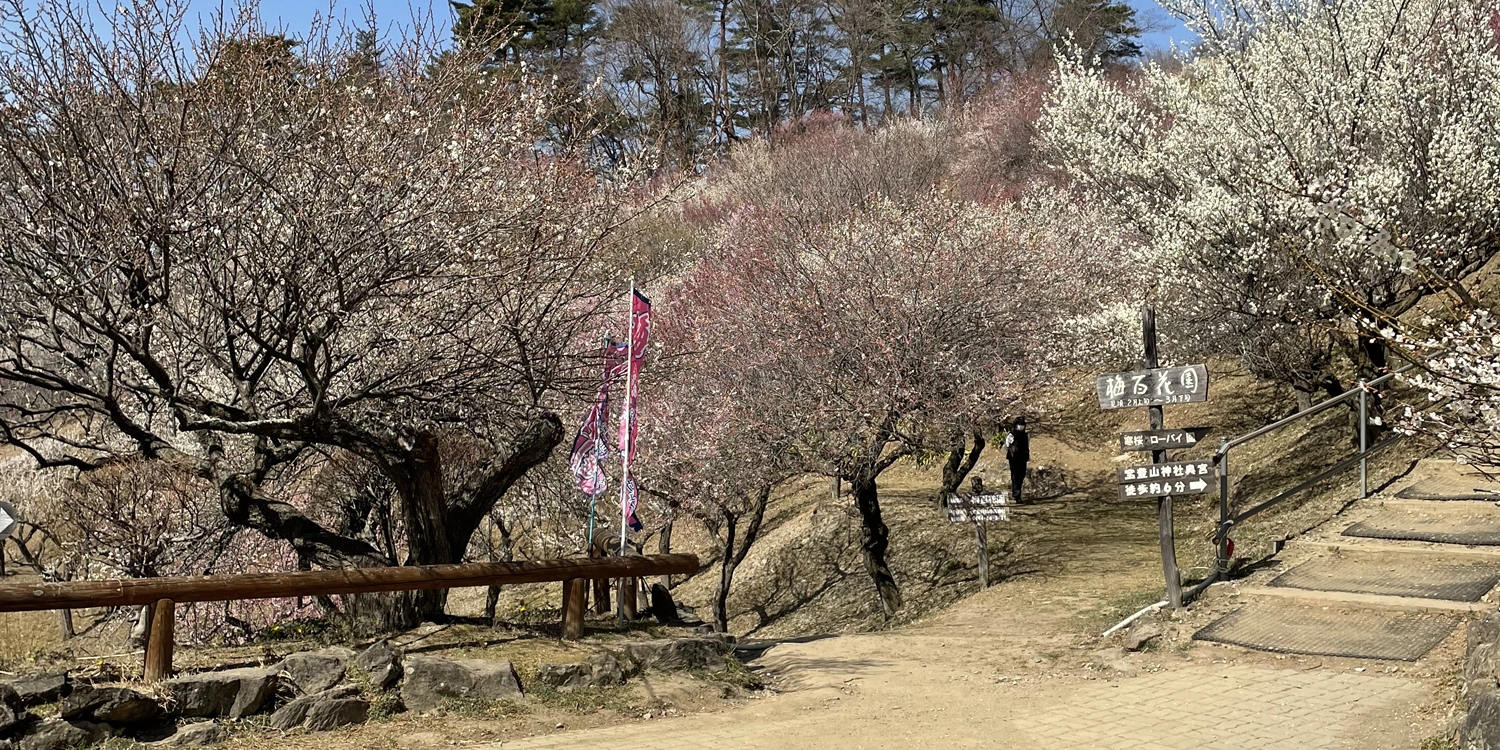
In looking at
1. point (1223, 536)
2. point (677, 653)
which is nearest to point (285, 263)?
point (677, 653)

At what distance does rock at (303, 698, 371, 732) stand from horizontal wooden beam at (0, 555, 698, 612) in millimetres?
835

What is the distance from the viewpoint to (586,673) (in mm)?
8633

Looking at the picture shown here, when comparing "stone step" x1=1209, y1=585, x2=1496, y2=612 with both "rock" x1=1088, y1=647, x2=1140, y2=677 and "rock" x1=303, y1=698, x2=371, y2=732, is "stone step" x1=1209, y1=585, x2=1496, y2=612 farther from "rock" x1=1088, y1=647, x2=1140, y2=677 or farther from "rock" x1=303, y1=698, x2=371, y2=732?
"rock" x1=303, y1=698, x2=371, y2=732

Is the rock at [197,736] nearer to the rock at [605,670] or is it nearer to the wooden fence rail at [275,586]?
the wooden fence rail at [275,586]

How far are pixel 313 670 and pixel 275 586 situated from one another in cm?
66

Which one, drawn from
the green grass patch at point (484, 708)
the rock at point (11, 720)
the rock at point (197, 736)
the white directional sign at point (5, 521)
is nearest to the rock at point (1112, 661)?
the green grass patch at point (484, 708)

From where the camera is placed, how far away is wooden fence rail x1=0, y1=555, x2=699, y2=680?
7191 mm

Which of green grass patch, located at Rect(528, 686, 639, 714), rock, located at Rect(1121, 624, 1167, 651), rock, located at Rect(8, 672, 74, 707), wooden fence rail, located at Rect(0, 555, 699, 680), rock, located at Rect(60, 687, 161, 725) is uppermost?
wooden fence rail, located at Rect(0, 555, 699, 680)

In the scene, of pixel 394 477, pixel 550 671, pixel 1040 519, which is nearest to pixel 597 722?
pixel 550 671

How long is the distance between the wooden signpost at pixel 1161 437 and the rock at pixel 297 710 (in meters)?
7.10

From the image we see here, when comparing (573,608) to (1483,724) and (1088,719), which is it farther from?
(1483,724)

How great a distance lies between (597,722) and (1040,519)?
13.5 m

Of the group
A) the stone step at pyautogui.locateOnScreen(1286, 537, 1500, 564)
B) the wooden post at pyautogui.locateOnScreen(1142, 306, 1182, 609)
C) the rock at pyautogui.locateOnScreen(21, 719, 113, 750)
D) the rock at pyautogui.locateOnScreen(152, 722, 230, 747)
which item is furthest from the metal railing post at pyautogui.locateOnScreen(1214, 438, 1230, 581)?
the rock at pyautogui.locateOnScreen(21, 719, 113, 750)

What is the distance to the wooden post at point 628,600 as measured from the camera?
34.4ft
